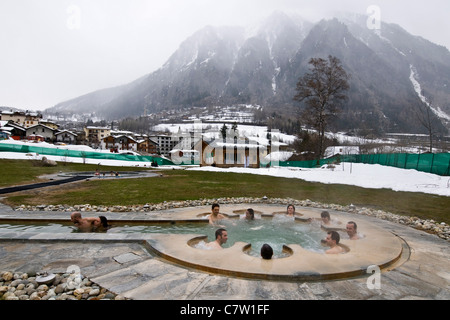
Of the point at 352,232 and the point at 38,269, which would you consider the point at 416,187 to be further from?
the point at 38,269

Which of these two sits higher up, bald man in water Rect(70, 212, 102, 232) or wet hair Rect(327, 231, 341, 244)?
wet hair Rect(327, 231, 341, 244)

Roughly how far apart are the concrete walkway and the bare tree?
1013 inches

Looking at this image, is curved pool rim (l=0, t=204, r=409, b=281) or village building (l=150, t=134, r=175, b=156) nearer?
curved pool rim (l=0, t=204, r=409, b=281)

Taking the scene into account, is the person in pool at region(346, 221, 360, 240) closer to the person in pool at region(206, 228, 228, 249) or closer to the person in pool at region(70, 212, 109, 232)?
the person in pool at region(206, 228, 228, 249)

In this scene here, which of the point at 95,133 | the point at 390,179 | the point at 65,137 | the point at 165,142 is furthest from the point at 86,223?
the point at 165,142

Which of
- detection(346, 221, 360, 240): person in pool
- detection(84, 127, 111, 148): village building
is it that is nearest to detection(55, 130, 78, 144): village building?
detection(84, 127, 111, 148): village building

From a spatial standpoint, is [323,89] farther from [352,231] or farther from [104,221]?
[104,221]

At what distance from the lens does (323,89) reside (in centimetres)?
2967

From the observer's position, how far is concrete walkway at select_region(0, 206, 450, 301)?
11.7 feet

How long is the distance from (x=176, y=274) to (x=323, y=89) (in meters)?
29.9

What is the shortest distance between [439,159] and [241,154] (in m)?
27.6

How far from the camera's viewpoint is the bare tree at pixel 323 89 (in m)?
29.2

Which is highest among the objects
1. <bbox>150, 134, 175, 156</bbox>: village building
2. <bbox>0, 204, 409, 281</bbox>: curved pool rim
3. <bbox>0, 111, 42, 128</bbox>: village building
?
<bbox>0, 111, 42, 128</bbox>: village building

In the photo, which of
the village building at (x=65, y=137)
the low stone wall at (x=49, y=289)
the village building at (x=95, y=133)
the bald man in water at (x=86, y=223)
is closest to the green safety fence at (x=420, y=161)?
the bald man in water at (x=86, y=223)
